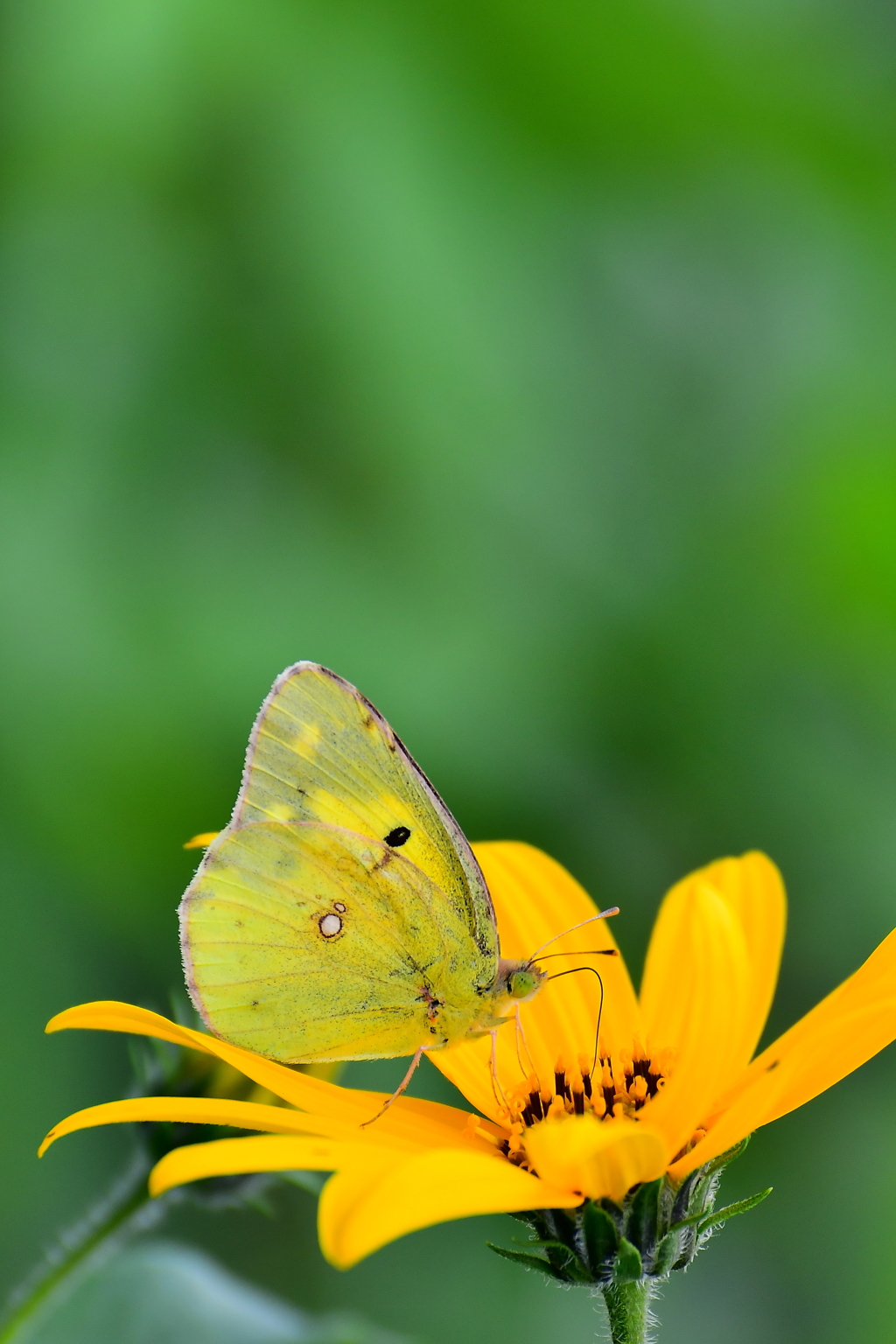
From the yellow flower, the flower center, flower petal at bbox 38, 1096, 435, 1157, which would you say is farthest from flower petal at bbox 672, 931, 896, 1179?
flower petal at bbox 38, 1096, 435, 1157

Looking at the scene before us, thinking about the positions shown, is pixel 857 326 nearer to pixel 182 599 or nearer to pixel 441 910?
pixel 182 599

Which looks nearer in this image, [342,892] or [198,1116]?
[198,1116]

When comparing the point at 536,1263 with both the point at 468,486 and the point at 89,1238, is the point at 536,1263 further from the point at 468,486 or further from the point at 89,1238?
the point at 468,486

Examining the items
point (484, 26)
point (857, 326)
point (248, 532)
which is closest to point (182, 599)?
point (248, 532)

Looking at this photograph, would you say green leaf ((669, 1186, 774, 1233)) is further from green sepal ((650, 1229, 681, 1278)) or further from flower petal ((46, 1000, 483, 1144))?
flower petal ((46, 1000, 483, 1144))

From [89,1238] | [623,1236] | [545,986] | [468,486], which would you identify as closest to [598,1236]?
[623,1236]

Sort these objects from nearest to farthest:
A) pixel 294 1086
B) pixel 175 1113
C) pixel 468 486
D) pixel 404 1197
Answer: pixel 404 1197 → pixel 175 1113 → pixel 294 1086 → pixel 468 486
